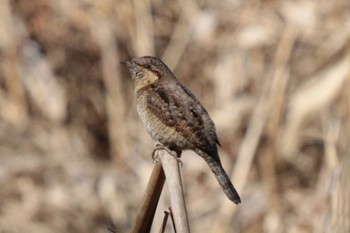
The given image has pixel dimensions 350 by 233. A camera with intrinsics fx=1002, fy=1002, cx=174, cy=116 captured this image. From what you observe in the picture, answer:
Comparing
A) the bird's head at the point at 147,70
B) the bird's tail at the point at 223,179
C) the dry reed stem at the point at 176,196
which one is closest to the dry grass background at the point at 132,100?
the bird's head at the point at 147,70

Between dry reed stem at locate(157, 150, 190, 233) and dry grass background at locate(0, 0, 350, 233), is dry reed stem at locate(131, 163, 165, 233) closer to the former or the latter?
dry reed stem at locate(157, 150, 190, 233)

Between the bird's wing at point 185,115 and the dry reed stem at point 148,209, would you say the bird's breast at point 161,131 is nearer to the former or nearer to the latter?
the bird's wing at point 185,115

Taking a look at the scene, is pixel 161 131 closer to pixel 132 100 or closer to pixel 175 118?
pixel 175 118

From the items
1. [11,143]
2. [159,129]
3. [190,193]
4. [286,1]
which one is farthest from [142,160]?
[159,129]

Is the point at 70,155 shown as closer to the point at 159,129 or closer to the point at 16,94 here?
the point at 16,94

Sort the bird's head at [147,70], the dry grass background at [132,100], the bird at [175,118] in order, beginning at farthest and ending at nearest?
1. the dry grass background at [132,100]
2. the bird's head at [147,70]
3. the bird at [175,118]

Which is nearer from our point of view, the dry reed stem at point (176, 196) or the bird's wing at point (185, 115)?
the dry reed stem at point (176, 196)

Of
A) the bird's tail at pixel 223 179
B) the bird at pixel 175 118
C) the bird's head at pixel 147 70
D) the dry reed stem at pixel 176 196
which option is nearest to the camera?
the dry reed stem at pixel 176 196
